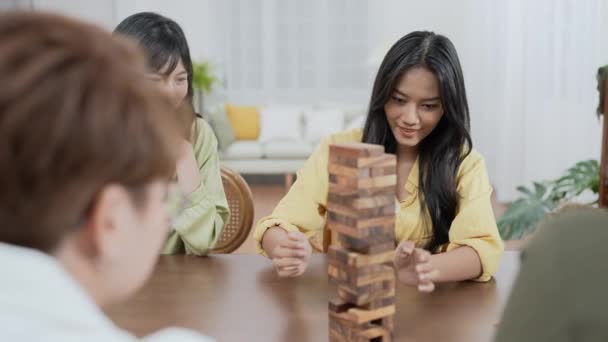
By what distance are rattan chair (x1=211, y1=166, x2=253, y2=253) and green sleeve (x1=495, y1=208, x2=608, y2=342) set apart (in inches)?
54.0

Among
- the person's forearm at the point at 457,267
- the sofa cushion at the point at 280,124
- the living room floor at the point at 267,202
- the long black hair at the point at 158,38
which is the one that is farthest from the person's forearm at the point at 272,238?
the sofa cushion at the point at 280,124

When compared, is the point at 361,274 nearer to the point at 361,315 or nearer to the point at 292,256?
the point at 361,315

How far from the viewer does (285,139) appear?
A: 6148mm

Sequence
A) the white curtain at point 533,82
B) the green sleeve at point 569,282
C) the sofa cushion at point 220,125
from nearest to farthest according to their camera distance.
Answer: the green sleeve at point 569,282 → the white curtain at point 533,82 → the sofa cushion at point 220,125

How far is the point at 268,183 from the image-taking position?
6.51m

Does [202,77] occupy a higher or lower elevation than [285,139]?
higher

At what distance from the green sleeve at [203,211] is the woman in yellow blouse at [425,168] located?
0.14 m

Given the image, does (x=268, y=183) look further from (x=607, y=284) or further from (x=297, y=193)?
(x=607, y=284)

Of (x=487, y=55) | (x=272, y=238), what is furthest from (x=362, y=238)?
(x=487, y=55)

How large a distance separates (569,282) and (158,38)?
4.19ft

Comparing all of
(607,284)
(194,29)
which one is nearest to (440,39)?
(607,284)

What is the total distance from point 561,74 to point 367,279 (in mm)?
5130

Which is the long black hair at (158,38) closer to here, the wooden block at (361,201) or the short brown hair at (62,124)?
the wooden block at (361,201)

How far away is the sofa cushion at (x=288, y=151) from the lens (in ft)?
19.9
